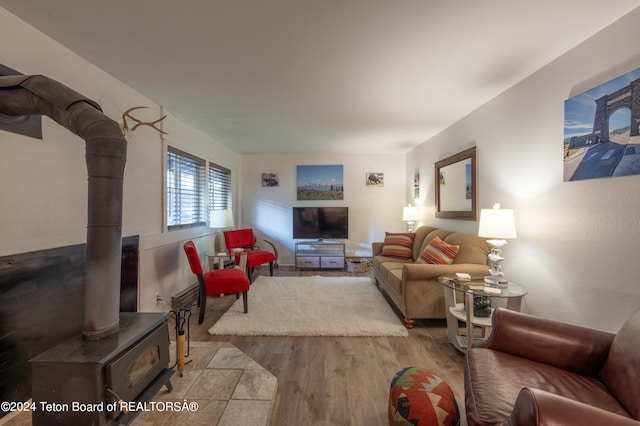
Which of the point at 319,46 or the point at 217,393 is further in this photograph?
the point at 319,46

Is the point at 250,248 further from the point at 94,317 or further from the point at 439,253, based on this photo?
the point at 94,317

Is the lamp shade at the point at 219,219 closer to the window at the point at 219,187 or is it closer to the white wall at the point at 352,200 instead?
the window at the point at 219,187

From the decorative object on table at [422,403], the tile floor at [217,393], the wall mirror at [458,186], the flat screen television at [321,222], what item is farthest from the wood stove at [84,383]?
the flat screen television at [321,222]

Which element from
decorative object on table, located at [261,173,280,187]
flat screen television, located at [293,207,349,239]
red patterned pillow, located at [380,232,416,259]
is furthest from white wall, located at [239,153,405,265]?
red patterned pillow, located at [380,232,416,259]

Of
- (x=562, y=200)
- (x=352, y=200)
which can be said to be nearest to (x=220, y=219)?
(x=352, y=200)

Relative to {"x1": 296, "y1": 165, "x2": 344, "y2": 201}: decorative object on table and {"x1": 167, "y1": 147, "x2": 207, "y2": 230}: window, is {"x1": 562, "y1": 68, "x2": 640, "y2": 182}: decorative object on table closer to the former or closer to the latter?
{"x1": 296, "y1": 165, "x2": 344, "y2": 201}: decorative object on table

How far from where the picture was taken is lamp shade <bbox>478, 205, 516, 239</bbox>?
2.16m

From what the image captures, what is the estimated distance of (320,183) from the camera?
5496 millimetres

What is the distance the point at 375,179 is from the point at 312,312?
3363 mm

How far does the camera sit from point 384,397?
175 centimetres

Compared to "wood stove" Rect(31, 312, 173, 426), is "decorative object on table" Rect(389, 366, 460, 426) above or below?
below

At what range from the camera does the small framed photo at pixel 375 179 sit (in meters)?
5.48

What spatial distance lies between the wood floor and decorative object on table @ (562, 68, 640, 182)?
1767mm

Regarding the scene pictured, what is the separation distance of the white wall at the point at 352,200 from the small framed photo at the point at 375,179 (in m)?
0.08
